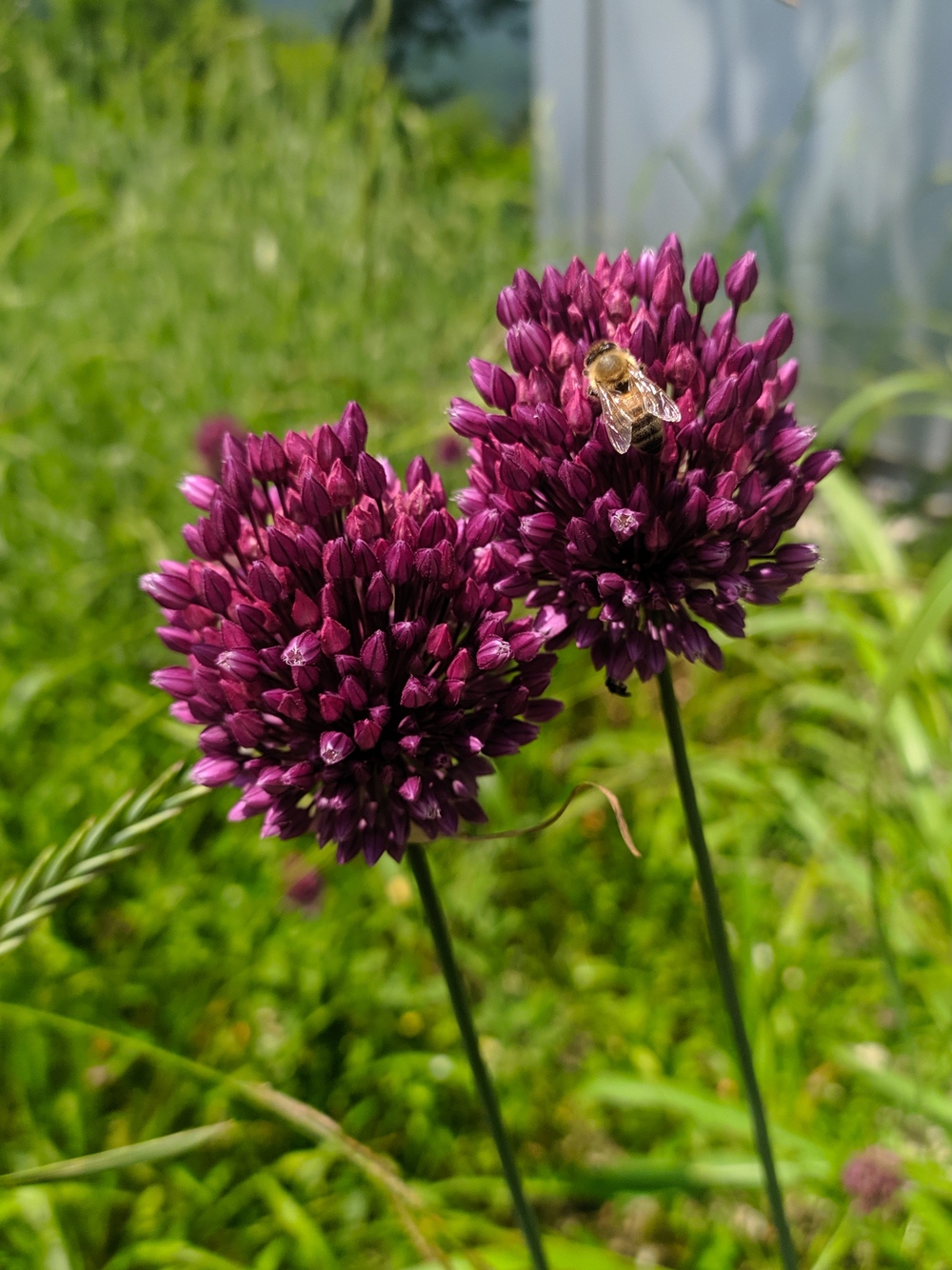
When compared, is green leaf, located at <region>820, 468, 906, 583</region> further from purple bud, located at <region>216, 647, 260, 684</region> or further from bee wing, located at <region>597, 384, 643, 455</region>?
purple bud, located at <region>216, 647, 260, 684</region>

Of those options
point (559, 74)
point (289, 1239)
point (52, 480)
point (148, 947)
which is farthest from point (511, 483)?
point (559, 74)

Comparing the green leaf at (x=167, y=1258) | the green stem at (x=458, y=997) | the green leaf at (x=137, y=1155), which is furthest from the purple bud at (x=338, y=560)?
the green leaf at (x=167, y=1258)

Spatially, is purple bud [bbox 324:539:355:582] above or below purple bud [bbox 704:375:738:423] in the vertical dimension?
below

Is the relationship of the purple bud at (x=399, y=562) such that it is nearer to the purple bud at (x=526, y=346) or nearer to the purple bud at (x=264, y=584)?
the purple bud at (x=264, y=584)

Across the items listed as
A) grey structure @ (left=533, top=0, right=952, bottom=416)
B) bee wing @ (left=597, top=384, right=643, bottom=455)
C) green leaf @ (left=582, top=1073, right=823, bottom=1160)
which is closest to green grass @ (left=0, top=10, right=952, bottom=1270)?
green leaf @ (left=582, top=1073, right=823, bottom=1160)

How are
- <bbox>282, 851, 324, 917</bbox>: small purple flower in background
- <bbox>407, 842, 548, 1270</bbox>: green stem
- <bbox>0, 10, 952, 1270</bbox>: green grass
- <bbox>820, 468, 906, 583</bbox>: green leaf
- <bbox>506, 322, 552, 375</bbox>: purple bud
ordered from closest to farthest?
<bbox>407, 842, 548, 1270</bbox>: green stem → <bbox>506, 322, 552, 375</bbox>: purple bud → <bbox>0, 10, 952, 1270</bbox>: green grass → <bbox>282, 851, 324, 917</bbox>: small purple flower in background → <bbox>820, 468, 906, 583</bbox>: green leaf

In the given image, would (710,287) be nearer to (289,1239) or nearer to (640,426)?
(640,426)

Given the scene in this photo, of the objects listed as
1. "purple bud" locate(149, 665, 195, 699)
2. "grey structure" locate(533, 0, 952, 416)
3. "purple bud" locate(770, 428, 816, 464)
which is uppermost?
"grey structure" locate(533, 0, 952, 416)
